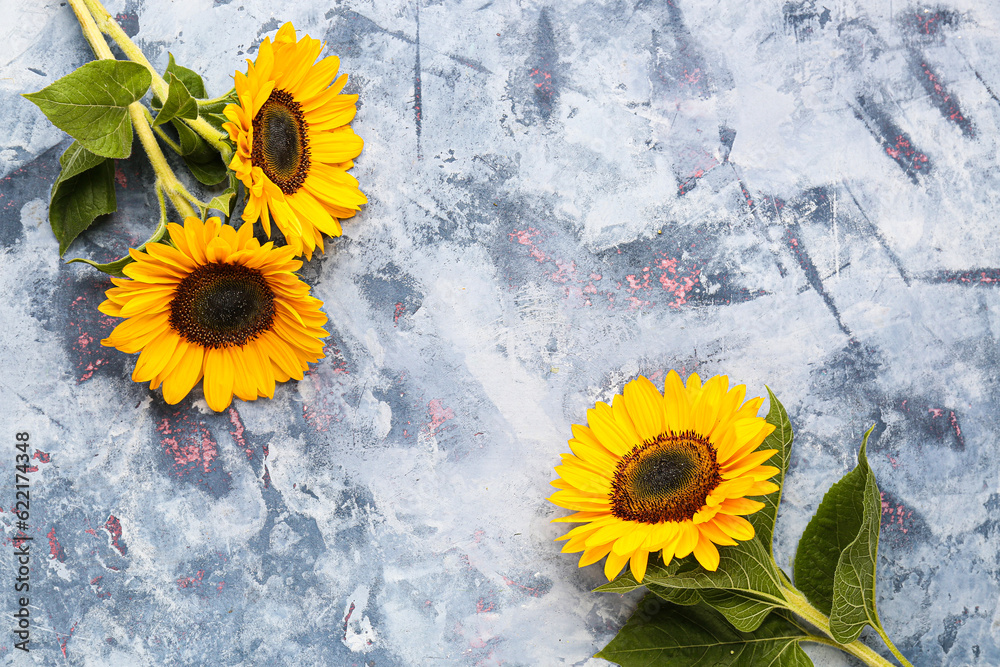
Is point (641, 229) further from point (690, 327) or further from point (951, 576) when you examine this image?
point (951, 576)

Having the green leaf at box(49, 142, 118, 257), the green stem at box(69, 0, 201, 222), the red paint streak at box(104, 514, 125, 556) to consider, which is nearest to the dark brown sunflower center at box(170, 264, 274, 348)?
the green stem at box(69, 0, 201, 222)

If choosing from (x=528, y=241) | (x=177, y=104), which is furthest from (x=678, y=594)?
(x=177, y=104)

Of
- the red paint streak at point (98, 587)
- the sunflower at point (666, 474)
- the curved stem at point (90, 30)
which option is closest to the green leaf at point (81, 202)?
the curved stem at point (90, 30)

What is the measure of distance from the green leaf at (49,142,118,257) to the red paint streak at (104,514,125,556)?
42 centimetres

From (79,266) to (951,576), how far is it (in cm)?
146

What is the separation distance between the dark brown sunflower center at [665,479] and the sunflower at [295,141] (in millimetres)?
566

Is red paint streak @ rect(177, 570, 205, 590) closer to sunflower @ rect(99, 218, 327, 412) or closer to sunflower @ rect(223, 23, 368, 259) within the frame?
sunflower @ rect(99, 218, 327, 412)

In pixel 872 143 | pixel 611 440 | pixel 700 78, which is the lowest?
pixel 611 440

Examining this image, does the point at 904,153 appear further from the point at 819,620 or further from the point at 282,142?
the point at 282,142

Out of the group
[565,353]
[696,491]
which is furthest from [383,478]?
[696,491]

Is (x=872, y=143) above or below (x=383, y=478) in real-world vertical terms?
above

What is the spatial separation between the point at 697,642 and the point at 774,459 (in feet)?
0.99

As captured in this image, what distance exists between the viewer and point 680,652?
1076 millimetres

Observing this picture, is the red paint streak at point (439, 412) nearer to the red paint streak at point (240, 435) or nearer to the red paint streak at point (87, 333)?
the red paint streak at point (240, 435)
